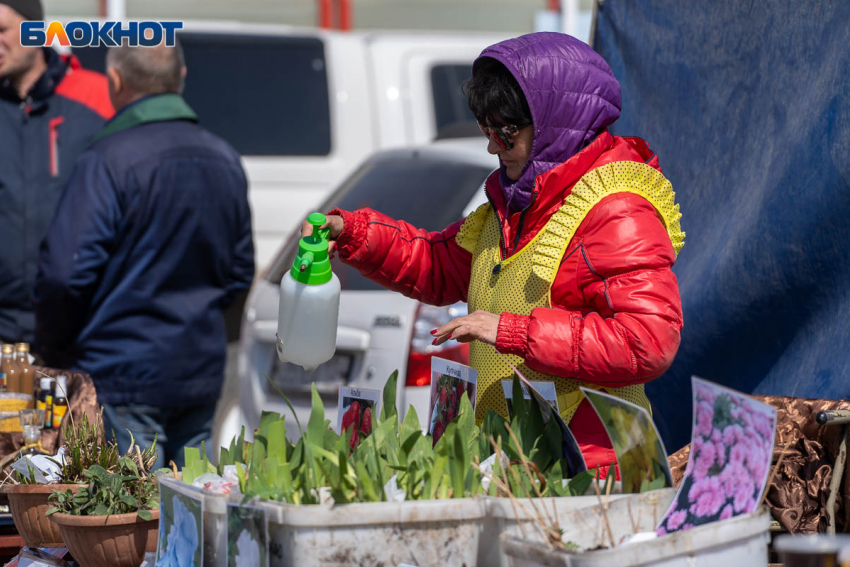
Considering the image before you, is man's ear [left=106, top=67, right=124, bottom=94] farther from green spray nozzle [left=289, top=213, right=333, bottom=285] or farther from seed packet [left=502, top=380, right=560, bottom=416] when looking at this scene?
seed packet [left=502, top=380, right=560, bottom=416]

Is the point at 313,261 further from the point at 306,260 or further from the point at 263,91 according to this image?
the point at 263,91

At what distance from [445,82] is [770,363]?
3973mm

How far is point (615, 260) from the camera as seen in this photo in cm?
189

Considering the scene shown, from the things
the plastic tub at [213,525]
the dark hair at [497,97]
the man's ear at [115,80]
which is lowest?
the plastic tub at [213,525]

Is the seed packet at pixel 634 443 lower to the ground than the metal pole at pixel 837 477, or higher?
higher

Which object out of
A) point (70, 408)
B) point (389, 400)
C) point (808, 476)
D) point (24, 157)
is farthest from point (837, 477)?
point (24, 157)

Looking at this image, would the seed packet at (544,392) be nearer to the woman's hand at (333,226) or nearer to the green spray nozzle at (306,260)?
the green spray nozzle at (306,260)

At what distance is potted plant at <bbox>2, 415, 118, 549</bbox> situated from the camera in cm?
209

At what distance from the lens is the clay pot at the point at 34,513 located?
81.8 inches

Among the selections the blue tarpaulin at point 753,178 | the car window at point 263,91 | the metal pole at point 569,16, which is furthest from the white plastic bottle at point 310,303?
the metal pole at point 569,16

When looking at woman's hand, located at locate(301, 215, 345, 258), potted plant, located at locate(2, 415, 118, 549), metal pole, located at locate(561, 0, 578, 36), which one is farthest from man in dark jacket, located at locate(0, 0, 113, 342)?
metal pole, located at locate(561, 0, 578, 36)

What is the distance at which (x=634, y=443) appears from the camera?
163cm

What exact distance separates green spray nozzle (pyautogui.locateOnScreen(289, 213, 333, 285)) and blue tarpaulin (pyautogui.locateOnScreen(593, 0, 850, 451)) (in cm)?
Answer: 117

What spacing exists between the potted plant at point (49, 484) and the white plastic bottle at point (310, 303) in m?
0.48
